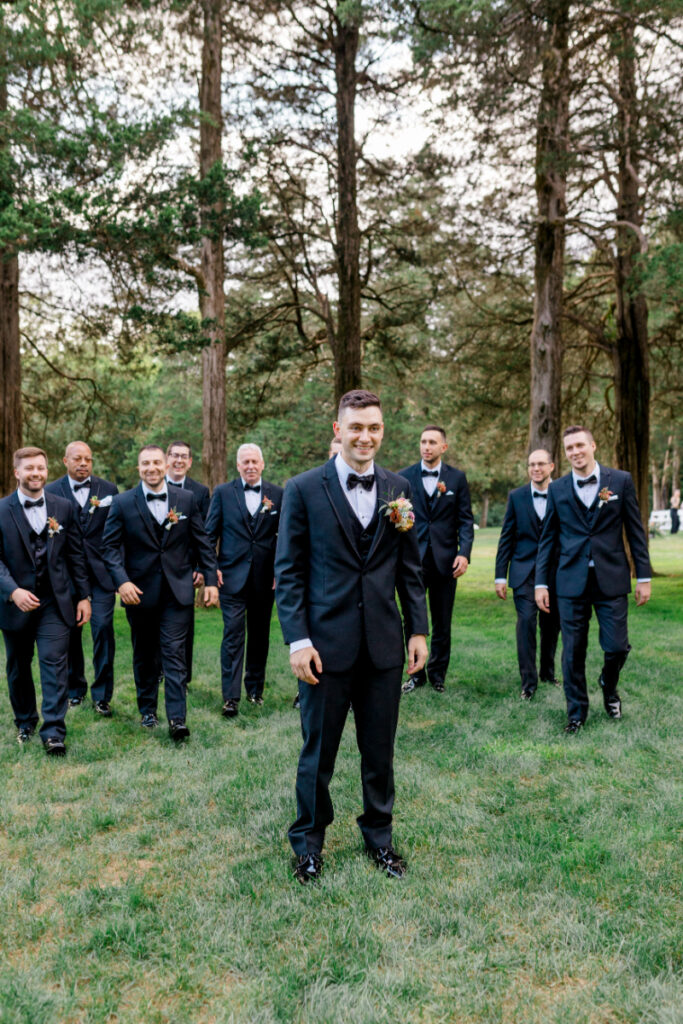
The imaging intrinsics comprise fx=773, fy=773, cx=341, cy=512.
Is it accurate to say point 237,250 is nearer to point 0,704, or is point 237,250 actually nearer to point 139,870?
point 0,704

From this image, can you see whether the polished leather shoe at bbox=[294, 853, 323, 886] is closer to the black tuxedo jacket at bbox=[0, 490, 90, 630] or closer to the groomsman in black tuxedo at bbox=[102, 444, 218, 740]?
the groomsman in black tuxedo at bbox=[102, 444, 218, 740]

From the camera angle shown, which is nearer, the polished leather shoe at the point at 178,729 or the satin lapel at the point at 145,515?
the polished leather shoe at the point at 178,729

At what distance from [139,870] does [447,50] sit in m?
10.7

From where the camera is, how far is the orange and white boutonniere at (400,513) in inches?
145

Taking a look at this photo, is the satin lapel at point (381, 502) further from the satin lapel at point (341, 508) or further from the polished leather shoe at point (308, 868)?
the polished leather shoe at point (308, 868)

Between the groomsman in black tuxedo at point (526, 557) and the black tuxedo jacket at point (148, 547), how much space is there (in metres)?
2.88

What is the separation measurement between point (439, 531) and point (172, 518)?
2.67m

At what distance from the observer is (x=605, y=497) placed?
5.96m

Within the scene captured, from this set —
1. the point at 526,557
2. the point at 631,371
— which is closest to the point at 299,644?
the point at 526,557

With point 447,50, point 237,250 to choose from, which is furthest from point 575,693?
point 237,250

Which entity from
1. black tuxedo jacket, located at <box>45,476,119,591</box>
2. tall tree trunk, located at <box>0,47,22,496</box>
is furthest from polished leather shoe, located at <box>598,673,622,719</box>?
tall tree trunk, located at <box>0,47,22,496</box>

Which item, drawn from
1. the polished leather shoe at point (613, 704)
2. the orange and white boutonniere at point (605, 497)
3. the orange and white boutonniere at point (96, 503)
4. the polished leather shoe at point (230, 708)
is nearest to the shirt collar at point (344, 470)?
the orange and white boutonniere at point (605, 497)

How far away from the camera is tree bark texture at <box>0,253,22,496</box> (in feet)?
42.4

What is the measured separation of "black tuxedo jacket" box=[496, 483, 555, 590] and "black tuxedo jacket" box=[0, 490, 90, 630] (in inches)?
152
